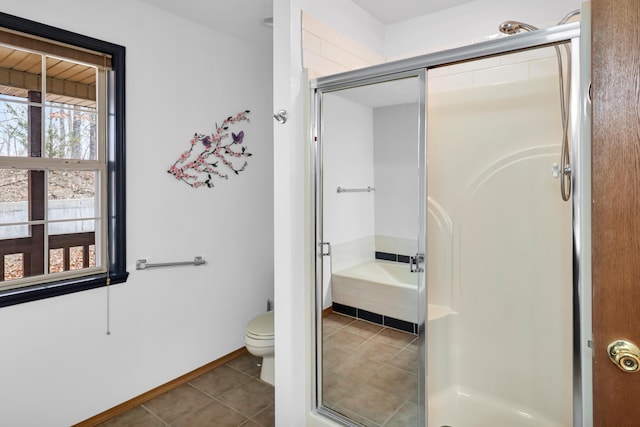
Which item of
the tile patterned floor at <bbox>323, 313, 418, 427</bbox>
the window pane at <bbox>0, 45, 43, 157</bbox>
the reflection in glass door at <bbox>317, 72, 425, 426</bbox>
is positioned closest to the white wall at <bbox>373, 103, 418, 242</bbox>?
the reflection in glass door at <bbox>317, 72, 425, 426</bbox>

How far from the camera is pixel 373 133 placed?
6.38ft

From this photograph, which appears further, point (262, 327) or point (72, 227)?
point (262, 327)

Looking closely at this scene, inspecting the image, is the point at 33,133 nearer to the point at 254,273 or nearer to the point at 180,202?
the point at 180,202

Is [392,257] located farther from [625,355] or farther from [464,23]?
[464,23]

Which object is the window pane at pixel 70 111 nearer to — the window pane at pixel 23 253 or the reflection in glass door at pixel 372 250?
the window pane at pixel 23 253

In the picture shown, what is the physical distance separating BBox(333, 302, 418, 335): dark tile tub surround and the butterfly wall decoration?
4.57 ft

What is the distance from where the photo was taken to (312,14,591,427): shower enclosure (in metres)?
1.80

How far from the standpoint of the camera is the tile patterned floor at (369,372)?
1803 mm

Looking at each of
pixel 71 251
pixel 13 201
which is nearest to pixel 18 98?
pixel 13 201

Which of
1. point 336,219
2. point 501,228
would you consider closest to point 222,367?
point 336,219

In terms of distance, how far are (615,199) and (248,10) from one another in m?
2.30

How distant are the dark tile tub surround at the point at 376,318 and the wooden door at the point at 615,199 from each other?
0.84 m

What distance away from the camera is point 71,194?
2.15m

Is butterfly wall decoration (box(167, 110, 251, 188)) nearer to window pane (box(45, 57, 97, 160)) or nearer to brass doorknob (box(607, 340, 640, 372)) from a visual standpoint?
window pane (box(45, 57, 97, 160))
